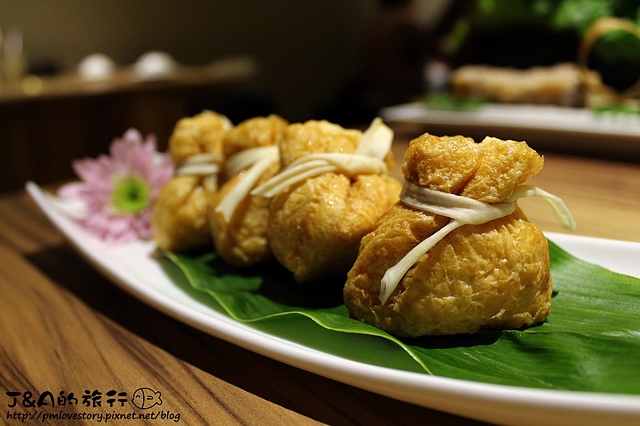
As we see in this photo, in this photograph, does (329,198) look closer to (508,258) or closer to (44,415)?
(508,258)

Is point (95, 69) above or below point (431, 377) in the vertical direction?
above

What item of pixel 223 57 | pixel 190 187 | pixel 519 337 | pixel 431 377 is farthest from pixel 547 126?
pixel 223 57

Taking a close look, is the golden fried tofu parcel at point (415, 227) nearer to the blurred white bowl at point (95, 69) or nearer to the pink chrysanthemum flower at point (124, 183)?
the pink chrysanthemum flower at point (124, 183)

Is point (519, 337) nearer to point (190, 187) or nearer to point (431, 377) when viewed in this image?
point (431, 377)

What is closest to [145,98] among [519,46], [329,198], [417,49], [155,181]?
[417,49]

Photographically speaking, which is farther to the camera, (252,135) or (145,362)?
(252,135)

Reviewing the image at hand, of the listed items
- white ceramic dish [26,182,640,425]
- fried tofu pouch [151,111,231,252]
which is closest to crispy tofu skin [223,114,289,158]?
fried tofu pouch [151,111,231,252]
